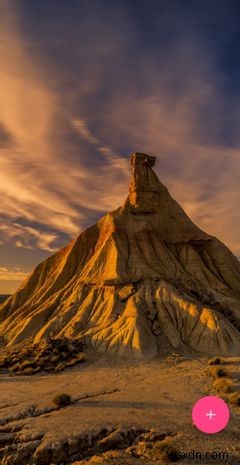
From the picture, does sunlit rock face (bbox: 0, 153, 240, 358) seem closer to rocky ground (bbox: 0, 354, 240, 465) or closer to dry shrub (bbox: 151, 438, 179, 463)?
rocky ground (bbox: 0, 354, 240, 465)

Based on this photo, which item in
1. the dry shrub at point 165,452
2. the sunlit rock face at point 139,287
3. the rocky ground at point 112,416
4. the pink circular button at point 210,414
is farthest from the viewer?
the sunlit rock face at point 139,287

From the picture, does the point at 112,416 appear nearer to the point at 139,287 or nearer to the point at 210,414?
the point at 210,414

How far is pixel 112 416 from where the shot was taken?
20281 millimetres

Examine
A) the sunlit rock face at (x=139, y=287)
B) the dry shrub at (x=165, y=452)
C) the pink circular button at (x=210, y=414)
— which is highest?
the sunlit rock face at (x=139, y=287)

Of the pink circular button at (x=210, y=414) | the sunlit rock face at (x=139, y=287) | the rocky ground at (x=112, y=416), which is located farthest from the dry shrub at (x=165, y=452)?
the sunlit rock face at (x=139, y=287)

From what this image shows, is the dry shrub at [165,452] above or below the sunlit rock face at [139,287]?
below

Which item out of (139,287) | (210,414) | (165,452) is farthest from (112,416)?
(139,287)

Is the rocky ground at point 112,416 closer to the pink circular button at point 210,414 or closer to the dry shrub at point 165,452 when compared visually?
the dry shrub at point 165,452

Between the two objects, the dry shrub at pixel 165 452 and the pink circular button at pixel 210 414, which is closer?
the dry shrub at pixel 165 452

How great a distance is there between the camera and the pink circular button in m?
19.1

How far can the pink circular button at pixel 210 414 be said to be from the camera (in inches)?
751

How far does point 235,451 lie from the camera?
53.8 feet

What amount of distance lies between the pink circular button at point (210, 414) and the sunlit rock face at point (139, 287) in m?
11.9

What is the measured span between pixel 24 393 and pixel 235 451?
1437cm
